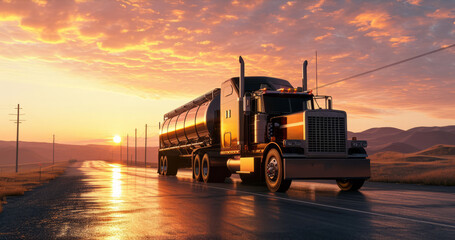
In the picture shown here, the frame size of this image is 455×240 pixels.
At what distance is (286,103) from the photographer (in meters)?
16.1

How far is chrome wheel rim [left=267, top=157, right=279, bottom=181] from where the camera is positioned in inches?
562

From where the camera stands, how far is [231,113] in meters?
17.8

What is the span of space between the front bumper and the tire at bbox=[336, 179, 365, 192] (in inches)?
27.5

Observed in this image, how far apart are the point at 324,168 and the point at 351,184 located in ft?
6.44

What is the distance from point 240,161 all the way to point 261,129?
201cm

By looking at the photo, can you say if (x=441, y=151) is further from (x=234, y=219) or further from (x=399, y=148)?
(x=234, y=219)

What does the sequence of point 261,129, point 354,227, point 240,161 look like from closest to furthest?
point 354,227 → point 261,129 → point 240,161

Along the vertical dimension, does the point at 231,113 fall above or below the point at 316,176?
above

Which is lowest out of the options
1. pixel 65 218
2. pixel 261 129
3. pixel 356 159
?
pixel 65 218

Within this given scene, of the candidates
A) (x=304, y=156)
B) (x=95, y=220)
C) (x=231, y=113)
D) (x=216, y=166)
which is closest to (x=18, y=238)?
(x=95, y=220)

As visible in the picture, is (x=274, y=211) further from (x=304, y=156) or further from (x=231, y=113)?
(x=231, y=113)

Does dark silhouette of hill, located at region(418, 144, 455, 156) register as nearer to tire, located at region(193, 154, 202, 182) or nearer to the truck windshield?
tire, located at region(193, 154, 202, 182)

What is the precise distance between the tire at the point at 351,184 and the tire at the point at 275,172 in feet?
8.68

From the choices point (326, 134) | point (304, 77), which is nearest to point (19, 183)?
point (304, 77)
